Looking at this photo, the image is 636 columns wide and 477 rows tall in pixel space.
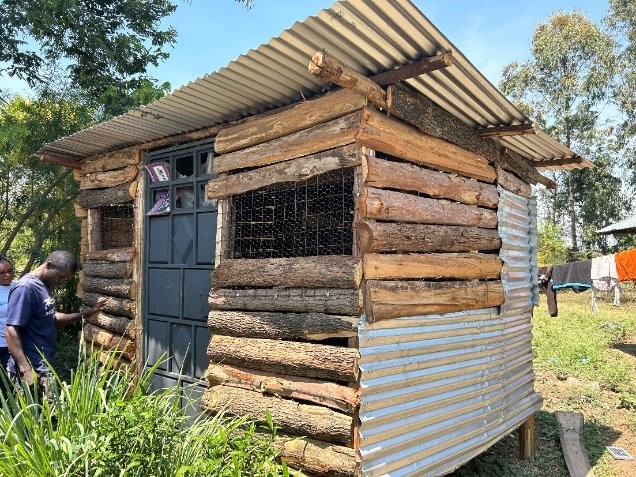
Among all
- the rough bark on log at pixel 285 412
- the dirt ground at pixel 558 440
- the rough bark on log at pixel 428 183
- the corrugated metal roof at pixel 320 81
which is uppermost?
the corrugated metal roof at pixel 320 81

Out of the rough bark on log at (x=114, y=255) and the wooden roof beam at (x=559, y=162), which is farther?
the wooden roof beam at (x=559, y=162)

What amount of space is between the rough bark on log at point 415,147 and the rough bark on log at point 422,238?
1.83ft

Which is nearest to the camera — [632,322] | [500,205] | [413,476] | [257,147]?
[413,476]

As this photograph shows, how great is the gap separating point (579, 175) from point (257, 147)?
83.3 feet

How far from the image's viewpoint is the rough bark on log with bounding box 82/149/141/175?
5.91 meters

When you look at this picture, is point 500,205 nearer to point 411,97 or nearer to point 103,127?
point 411,97

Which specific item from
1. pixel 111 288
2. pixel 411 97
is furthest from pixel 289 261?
pixel 111 288

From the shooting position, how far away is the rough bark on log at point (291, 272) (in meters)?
3.66

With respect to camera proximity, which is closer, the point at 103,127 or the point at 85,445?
the point at 85,445

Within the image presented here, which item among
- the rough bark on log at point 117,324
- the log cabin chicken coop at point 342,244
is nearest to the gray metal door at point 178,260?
the log cabin chicken coop at point 342,244

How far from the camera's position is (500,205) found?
5602mm

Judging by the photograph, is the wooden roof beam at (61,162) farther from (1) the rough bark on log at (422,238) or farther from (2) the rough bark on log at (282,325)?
(1) the rough bark on log at (422,238)

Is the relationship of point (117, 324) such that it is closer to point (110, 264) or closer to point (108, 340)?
point (108, 340)

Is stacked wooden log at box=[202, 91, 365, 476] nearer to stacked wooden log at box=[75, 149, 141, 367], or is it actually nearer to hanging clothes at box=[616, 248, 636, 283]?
stacked wooden log at box=[75, 149, 141, 367]
